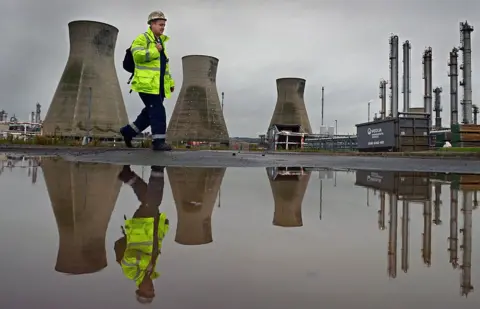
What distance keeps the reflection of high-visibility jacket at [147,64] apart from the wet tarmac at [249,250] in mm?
3210

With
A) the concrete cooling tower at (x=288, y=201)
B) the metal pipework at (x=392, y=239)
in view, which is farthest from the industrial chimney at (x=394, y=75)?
the metal pipework at (x=392, y=239)

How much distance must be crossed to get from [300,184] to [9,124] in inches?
1838

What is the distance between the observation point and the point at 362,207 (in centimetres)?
225

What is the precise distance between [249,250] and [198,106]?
29581 mm

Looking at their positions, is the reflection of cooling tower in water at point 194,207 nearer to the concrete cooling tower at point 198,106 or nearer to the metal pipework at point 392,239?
the metal pipework at point 392,239

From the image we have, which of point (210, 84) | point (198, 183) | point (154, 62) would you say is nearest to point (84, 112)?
point (210, 84)

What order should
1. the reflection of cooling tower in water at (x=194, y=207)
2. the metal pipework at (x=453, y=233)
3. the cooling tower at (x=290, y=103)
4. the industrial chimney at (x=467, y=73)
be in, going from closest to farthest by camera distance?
the metal pipework at (x=453, y=233), the reflection of cooling tower in water at (x=194, y=207), the industrial chimney at (x=467, y=73), the cooling tower at (x=290, y=103)

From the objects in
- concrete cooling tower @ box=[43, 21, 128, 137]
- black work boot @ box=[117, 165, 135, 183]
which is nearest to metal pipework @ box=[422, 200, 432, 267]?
black work boot @ box=[117, 165, 135, 183]

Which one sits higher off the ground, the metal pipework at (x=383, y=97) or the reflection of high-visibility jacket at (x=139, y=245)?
the metal pipework at (x=383, y=97)

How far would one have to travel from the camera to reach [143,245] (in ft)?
4.36

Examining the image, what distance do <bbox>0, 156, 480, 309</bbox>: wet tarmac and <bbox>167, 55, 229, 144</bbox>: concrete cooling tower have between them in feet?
92.7

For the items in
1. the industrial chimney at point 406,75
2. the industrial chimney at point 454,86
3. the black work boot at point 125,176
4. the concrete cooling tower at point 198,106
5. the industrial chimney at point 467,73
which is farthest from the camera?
the industrial chimney at point 454,86

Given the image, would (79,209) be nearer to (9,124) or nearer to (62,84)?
(62,84)

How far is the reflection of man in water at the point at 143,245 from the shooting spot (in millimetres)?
1000
